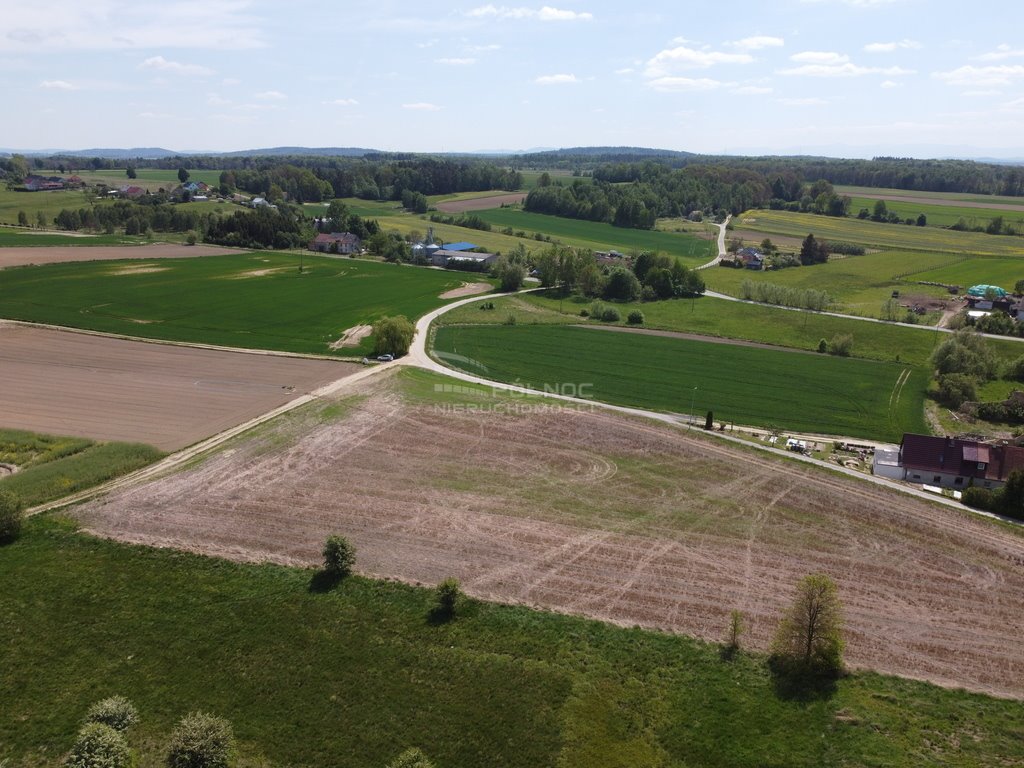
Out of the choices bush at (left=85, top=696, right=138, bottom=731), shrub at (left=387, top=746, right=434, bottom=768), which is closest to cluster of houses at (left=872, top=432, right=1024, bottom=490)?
shrub at (left=387, top=746, right=434, bottom=768)

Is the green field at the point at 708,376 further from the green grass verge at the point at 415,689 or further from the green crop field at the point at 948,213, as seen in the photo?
the green crop field at the point at 948,213

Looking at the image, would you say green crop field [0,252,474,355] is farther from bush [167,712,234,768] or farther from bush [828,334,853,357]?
bush [828,334,853,357]

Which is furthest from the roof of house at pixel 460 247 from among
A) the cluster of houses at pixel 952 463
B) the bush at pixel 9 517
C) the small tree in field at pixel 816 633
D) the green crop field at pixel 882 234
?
the small tree in field at pixel 816 633

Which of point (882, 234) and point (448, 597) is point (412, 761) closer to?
point (448, 597)

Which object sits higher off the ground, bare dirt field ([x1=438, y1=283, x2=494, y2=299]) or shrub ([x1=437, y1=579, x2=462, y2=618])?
bare dirt field ([x1=438, y1=283, x2=494, y2=299])

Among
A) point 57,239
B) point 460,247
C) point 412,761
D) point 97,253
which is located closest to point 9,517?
point 412,761

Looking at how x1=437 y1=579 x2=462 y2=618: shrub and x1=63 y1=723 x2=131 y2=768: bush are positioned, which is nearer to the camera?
x1=63 y1=723 x2=131 y2=768: bush
